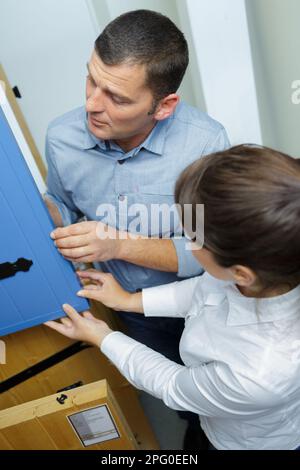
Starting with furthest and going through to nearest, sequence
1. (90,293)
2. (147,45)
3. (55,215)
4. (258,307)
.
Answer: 1. (55,215)
2. (90,293)
3. (147,45)
4. (258,307)

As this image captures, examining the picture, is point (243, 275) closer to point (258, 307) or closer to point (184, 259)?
point (258, 307)

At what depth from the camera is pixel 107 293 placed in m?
0.95

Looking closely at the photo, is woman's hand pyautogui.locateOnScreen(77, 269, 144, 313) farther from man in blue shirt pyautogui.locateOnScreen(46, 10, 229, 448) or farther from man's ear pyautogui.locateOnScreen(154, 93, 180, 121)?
man's ear pyautogui.locateOnScreen(154, 93, 180, 121)

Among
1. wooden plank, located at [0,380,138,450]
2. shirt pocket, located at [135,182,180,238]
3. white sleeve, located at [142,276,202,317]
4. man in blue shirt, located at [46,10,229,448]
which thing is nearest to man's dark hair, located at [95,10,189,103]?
man in blue shirt, located at [46,10,229,448]

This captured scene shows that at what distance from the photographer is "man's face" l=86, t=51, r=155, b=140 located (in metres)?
0.80

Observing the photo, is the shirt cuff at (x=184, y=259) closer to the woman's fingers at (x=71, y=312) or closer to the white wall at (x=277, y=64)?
the woman's fingers at (x=71, y=312)

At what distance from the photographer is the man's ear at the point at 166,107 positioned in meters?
0.86

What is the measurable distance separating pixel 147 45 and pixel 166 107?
0.46ft

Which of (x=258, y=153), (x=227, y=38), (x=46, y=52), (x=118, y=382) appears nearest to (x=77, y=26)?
(x=46, y=52)

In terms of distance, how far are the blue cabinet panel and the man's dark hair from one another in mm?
273

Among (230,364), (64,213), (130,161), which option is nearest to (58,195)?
(64,213)

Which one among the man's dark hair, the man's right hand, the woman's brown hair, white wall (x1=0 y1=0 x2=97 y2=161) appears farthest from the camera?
white wall (x1=0 y1=0 x2=97 y2=161)

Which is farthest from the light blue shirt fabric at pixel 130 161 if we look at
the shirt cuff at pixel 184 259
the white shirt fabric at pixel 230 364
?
the white shirt fabric at pixel 230 364

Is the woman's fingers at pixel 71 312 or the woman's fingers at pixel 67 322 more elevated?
the woman's fingers at pixel 71 312
